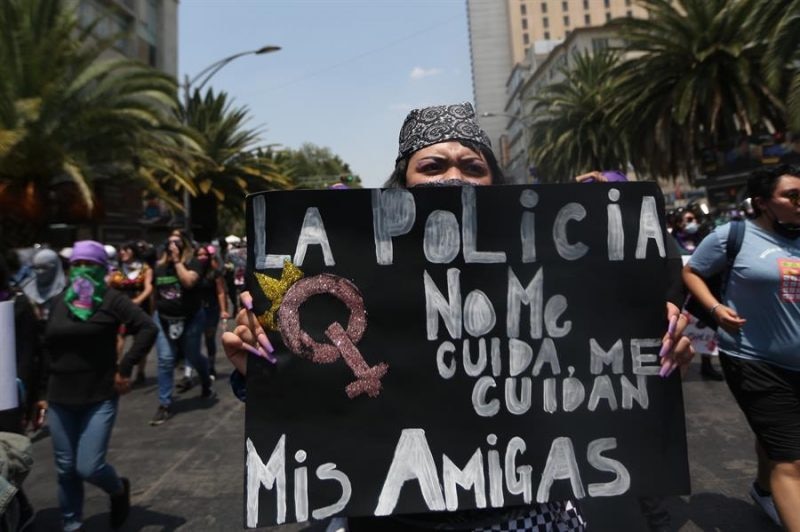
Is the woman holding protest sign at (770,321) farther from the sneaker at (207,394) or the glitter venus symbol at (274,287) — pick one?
the sneaker at (207,394)

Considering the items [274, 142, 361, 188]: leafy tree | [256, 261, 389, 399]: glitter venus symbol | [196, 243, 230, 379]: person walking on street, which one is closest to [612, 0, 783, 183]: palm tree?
[196, 243, 230, 379]: person walking on street

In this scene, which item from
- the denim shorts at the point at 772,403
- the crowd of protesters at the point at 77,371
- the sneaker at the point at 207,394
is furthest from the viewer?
the sneaker at the point at 207,394

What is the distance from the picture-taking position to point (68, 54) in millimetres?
14109

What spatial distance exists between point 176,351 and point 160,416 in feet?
2.37

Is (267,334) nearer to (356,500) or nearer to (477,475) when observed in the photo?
(356,500)

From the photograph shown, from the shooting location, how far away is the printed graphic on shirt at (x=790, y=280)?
9.11 ft

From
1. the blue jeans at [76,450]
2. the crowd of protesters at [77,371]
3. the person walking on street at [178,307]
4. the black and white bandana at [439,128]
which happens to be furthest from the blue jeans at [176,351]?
the black and white bandana at [439,128]

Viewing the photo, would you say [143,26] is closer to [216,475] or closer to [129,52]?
[129,52]

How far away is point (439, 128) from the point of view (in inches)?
77.1

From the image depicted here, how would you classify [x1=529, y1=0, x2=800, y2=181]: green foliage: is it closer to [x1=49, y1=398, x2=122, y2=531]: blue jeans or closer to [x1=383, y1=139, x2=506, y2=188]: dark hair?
[x1=383, y1=139, x2=506, y2=188]: dark hair

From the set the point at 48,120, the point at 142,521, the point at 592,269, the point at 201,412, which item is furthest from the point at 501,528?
the point at 48,120

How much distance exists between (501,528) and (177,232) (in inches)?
238

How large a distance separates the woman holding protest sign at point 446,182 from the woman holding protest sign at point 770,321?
139 centimetres

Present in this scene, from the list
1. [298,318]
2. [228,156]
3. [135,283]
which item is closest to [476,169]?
[298,318]
